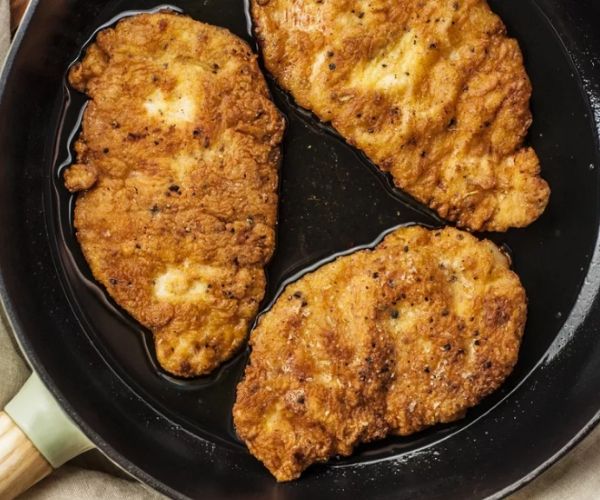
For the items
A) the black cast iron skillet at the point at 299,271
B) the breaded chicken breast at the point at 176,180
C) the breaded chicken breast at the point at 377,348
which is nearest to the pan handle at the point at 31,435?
the black cast iron skillet at the point at 299,271

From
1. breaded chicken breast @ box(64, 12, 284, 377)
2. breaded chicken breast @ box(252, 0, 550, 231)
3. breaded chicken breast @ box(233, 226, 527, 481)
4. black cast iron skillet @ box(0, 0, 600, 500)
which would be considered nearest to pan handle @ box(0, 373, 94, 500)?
black cast iron skillet @ box(0, 0, 600, 500)

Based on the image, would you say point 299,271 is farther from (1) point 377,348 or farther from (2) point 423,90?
(2) point 423,90

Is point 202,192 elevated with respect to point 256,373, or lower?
elevated

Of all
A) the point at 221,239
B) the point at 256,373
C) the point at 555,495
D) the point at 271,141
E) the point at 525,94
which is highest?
the point at 525,94

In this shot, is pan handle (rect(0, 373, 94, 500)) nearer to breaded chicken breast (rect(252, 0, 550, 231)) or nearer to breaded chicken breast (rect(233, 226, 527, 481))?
breaded chicken breast (rect(233, 226, 527, 481))

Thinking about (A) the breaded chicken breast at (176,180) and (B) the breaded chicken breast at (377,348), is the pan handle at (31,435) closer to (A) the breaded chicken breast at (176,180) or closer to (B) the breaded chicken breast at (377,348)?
(A) the breaded chicken breast at (176,180)

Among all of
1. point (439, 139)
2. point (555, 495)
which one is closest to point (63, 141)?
point (439, 139)

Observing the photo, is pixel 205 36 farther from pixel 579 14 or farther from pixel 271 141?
pixel 579 14
